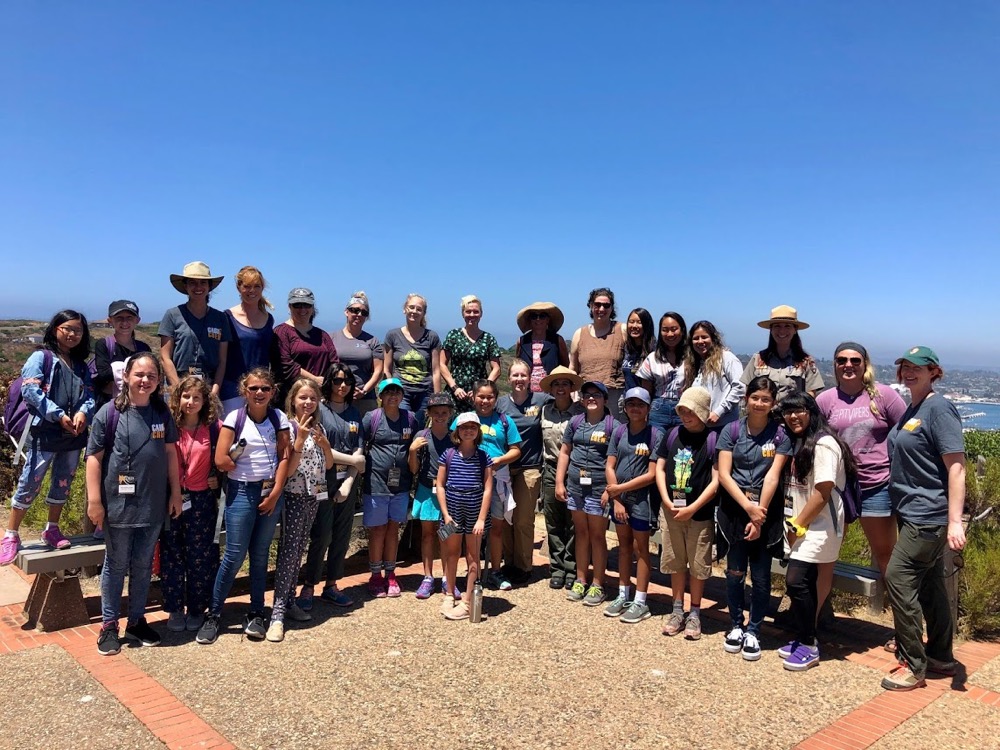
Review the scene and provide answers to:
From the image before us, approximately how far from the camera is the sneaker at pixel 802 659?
481 cm

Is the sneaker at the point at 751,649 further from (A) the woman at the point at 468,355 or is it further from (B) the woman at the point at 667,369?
(A) the woman at the point at 468,355

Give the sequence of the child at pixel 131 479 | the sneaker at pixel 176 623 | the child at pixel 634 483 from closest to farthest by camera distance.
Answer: the child at pixel 131 479 < the sneaker at pixel 176 623 < the child at pixel 634 483

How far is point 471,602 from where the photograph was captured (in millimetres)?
5680

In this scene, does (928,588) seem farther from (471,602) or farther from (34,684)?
(34,684)

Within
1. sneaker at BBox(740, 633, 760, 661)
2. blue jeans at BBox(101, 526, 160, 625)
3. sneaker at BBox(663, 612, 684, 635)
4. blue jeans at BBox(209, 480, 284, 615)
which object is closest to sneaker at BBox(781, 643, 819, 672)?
sneaker at BBox(740, 633, 760, 661)

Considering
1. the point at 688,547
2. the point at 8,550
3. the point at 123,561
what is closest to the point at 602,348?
the point at 688,547

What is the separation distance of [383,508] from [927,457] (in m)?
4.08

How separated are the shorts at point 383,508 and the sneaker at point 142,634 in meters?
1.81

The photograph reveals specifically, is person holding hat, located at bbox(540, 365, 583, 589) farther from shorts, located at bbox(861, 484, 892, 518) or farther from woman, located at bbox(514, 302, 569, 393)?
shorts, located at bbox(861, 484, 892, 518)

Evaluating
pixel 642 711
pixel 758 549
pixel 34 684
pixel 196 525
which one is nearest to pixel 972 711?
pixel 758 549

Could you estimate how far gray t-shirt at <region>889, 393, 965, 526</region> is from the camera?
4.47 metres

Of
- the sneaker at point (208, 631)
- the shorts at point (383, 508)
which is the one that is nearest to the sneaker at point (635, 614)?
the shorts at point (383, 508)

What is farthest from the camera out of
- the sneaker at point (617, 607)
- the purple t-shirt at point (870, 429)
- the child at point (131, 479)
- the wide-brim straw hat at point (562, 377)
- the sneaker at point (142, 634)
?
the wide-brim straw hat at point (562, 377)

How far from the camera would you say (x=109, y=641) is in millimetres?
4754
